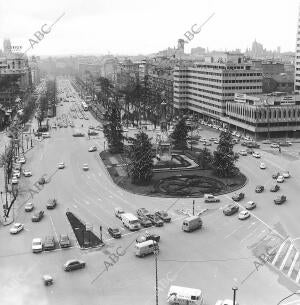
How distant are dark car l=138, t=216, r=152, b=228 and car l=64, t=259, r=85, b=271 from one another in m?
8.45

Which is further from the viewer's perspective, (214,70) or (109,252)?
(214,70)

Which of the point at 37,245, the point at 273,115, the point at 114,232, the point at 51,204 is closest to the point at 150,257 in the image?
Result: the point at 114,232

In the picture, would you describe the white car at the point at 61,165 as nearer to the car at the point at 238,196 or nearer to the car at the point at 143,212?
the car at the point at 143,212

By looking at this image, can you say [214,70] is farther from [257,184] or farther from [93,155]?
[257,184]

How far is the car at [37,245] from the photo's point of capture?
34513mm

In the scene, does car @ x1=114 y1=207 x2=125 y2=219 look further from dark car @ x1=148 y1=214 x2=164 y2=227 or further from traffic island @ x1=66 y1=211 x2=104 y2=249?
traffic island @ x1=66 y1=211 x2=104 y2=249

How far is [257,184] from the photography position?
170 feet

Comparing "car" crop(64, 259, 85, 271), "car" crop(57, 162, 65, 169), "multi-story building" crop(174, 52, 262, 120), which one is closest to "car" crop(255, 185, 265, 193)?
"car" crop(64, 259, 85, 271)

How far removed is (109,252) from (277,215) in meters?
15.6

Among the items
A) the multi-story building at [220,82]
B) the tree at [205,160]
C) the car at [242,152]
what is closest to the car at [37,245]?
the tree at [205,160]

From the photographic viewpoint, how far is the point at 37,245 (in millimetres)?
34969

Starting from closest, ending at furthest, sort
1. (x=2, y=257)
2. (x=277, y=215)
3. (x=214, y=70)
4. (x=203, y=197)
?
1. (x=2, y=257)
2. (x=277, y=215)
3. (x=203, y=197)
4. (x=214, y=70)

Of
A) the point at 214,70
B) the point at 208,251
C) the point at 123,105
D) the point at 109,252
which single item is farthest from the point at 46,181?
the point at 123,105

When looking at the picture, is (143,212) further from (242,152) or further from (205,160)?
(242,152)
